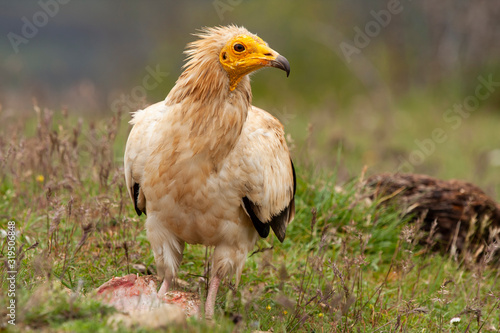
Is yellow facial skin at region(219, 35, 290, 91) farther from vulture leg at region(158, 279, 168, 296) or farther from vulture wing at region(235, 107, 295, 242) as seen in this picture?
vulture leg at region(158, 279, 168, 296)

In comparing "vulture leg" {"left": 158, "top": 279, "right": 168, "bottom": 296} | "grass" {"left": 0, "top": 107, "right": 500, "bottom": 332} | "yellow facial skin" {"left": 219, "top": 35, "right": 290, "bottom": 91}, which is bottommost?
"vulture leg" {"left": 158, "top": 279, "right": 168, "bottom": 296}

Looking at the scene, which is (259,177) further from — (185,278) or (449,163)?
(449,163)

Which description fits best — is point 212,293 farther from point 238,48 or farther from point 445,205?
point 445,205

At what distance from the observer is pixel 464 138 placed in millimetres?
11414

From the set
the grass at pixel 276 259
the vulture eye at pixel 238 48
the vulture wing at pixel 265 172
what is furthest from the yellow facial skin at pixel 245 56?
the grass at pixel 276 259

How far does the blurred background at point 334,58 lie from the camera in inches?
471

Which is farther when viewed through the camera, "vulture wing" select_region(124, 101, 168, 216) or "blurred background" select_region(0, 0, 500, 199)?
"blurred background" select_region(0, 0, 500, 199)

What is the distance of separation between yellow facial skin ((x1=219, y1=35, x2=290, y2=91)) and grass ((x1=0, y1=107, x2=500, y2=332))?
0.97 meters

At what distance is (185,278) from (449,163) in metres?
6.73

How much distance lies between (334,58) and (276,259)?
1046 cm

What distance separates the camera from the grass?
12.5ft

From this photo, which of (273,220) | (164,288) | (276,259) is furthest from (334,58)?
(164,288)

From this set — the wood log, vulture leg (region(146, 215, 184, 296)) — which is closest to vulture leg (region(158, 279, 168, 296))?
vulture leg (region(146, 215, 184, 296))

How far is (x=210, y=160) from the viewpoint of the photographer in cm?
379
